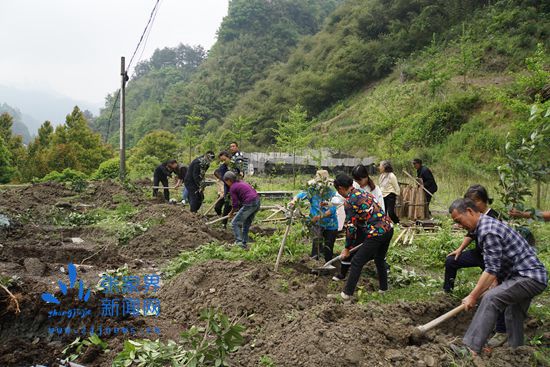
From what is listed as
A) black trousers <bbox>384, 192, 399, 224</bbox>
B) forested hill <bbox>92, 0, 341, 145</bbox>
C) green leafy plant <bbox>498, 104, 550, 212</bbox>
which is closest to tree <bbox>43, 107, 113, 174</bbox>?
forested hill <bbox>92, 0, 341, 145</bbox>

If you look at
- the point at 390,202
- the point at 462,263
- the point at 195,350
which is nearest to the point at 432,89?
the point at 390,202

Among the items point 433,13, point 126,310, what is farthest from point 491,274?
point 433,13

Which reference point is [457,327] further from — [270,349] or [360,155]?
[360,155]

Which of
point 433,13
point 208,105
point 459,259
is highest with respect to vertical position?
point 433,13

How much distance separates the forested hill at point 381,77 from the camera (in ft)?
72.5

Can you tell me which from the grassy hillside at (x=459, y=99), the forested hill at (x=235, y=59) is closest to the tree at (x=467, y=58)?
the grassy hillside at (x=459, y=99)

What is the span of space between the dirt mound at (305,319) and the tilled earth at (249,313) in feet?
0.04

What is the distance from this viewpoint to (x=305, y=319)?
450 centimetres

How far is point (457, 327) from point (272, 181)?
17.0 metres

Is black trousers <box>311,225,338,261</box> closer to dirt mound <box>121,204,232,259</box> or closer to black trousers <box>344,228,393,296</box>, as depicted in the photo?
black trousers <box>344,228,393,296</box>

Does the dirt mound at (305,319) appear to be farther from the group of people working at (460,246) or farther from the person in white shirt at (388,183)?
the person in white shirt at (388,183)

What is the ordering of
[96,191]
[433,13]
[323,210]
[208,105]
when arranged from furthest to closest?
1. [208,105]
2. [433,13]
3. [96,191]
4. [323,210]

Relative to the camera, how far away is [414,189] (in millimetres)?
11672

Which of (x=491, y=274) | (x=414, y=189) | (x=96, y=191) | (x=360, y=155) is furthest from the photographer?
(x=360, y=155)
